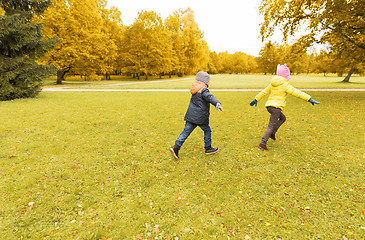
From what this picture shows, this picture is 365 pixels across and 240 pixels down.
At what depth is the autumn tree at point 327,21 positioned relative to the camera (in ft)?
35.5

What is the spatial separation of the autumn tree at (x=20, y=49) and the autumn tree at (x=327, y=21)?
16.1 m

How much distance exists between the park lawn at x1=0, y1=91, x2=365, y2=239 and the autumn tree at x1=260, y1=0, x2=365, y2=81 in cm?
803

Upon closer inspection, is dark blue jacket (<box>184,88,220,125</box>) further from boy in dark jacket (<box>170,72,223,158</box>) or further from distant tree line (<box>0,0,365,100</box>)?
distant tree line (<box>0,0,365,100</box>)

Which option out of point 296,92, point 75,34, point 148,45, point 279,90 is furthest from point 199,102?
point 148,45

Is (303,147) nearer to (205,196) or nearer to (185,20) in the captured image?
(205,196)

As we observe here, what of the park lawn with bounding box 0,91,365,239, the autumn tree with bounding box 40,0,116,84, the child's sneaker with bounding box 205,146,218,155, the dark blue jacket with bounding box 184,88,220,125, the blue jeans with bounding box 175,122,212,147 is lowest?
the park lawn with bounding box 0,91,365,239

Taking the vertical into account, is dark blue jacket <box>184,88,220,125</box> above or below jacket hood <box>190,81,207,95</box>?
below

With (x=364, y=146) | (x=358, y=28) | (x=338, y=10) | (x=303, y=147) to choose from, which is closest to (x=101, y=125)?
(x=303, y=147)

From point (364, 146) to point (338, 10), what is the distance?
942 centimetres

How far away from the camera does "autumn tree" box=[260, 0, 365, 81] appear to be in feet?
35.5

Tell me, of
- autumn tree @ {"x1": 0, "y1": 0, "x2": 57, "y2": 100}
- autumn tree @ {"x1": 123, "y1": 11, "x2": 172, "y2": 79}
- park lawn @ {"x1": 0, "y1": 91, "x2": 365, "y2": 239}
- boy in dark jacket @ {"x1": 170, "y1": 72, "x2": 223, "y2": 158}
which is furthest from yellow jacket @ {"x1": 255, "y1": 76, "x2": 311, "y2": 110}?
autumn tree @ {"x1": 123, "y1": 11, "x2": 172, "y2": 79}

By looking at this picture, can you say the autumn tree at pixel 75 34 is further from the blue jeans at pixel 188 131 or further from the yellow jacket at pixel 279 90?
the yellow jacket at pixel 279 90

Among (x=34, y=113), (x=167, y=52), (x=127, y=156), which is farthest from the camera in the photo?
(x=167, y=52)

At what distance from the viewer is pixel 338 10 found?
10.7 meters
